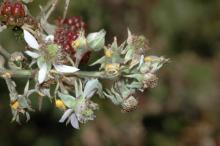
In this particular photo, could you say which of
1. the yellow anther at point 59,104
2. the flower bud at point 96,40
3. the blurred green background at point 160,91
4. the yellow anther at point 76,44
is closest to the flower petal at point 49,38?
the yellow anther at point 76,44

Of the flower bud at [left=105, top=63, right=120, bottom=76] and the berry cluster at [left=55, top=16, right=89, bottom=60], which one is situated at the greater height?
the berry cluster at [left=55, top=16, right=89, bottom=60]

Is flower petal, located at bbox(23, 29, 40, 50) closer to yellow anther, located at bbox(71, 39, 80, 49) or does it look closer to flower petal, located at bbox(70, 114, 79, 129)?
yellow anther, located at bbox(71, 39, 80, 49)

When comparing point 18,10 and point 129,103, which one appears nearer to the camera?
point 129,103

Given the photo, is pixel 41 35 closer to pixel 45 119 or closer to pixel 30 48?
pixel 30 48

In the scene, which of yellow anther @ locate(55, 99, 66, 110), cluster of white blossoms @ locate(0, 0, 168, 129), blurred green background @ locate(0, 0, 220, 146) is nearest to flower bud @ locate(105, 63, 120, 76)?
cluster of white blossoms @ locate(0, 0, 168, 129)

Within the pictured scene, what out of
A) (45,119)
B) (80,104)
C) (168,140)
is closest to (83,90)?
(80,104)

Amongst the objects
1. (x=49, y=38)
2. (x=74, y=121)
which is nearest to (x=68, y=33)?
(x=49, y=38)

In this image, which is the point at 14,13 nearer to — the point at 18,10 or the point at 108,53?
the point at 18,10
